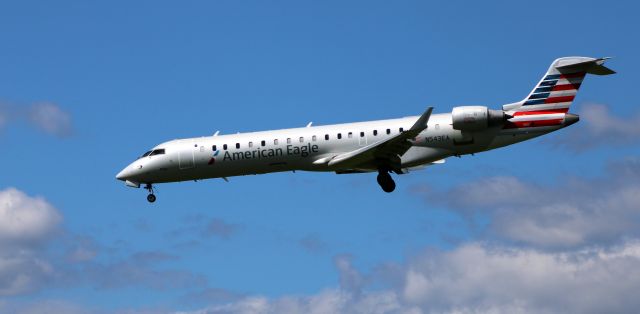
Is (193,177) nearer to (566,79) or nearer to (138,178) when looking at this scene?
(138,178)

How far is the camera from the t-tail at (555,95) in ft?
180

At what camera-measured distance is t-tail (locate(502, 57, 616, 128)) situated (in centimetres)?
5475

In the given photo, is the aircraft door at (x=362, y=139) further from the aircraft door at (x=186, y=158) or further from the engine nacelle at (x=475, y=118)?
the aircraft door at (x=186, y=158)

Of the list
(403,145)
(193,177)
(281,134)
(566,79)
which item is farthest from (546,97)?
(193,177)

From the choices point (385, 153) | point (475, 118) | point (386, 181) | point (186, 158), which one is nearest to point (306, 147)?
point (385, 153)

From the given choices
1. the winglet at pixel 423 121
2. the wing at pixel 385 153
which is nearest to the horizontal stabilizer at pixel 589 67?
the wing at pixel 385 153

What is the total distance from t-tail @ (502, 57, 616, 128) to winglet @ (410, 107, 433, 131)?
13.6 feet

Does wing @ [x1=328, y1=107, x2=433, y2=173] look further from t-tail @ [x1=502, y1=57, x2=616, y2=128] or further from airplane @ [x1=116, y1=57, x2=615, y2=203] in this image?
t-tail @ [x1=502, y1=57, x2=616, y2=128]

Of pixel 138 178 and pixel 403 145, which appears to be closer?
pixel 403 145

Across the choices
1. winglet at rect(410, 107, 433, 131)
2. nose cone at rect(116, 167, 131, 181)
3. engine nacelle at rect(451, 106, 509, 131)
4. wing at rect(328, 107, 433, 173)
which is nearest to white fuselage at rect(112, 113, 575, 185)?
engine nacelle at rect(451, 106, 509, 131)

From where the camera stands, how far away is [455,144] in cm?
5462

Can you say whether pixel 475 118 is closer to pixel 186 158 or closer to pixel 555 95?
pixel 555 95

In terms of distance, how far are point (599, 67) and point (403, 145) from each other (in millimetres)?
8634

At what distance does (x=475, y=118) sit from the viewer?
54.0 meters
